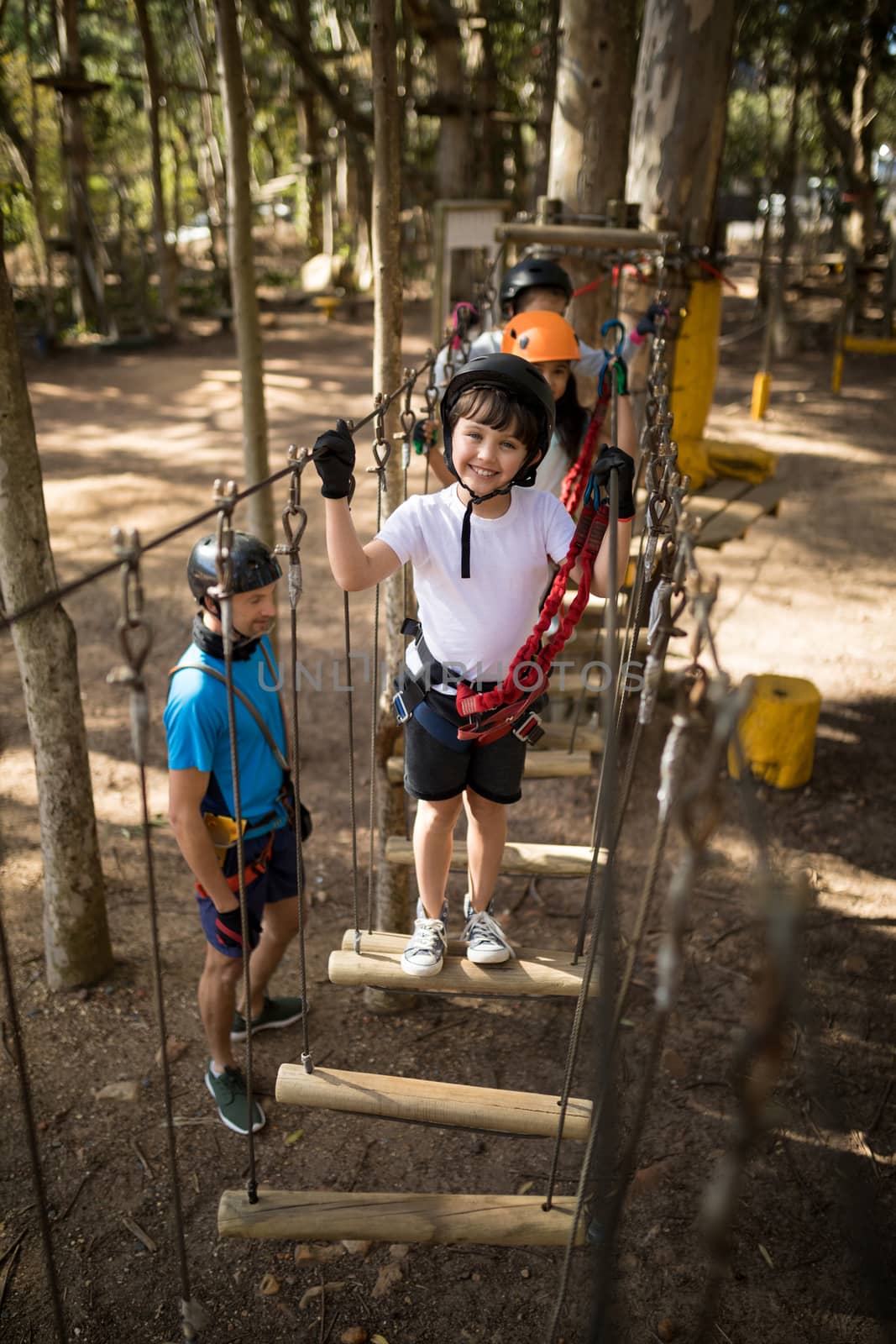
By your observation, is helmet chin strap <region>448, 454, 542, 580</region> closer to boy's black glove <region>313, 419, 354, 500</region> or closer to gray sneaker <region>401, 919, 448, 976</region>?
boy's black glove <region>313, 419, 354, 500</region>

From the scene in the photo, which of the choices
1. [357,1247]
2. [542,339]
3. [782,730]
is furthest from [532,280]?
[357,1247]

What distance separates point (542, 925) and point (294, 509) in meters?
2.30

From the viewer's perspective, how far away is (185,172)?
80.6 ft

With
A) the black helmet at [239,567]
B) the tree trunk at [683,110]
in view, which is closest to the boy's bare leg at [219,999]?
the black helmet at [239,567]

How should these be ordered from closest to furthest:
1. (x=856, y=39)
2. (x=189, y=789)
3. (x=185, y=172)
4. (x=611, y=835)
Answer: (x=611, y=835)
(x=189, y=789)
(x=856, y=39)
(x=185, y=172)

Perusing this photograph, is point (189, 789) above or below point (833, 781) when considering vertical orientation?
above

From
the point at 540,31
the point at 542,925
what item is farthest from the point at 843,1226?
the point at 540,31

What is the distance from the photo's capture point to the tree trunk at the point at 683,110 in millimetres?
4281

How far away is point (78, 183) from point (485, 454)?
11950mm

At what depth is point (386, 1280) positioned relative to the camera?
2410 millimetres

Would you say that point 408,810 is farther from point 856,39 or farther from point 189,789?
point 856,39

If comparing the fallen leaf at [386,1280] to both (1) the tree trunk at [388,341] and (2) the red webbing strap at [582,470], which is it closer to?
(1) the tree trunk at [388,341]

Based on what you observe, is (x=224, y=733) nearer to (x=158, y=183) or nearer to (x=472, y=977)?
(x=472, y=977)

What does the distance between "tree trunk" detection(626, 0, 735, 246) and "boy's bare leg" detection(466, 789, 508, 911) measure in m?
3.03
